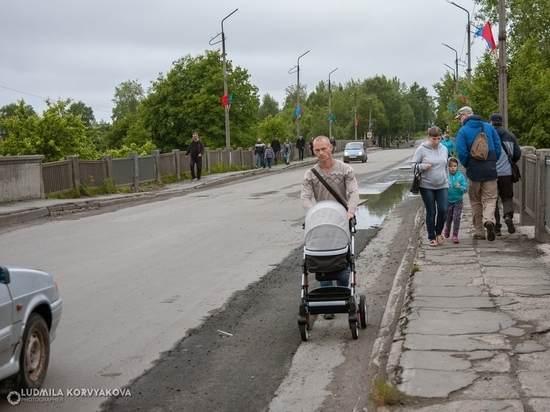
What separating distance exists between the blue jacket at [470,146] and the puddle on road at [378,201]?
15.2 ft

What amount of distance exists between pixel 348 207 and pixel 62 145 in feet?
108

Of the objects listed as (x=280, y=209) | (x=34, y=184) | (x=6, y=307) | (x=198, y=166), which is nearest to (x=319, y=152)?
(x=6, y=307)

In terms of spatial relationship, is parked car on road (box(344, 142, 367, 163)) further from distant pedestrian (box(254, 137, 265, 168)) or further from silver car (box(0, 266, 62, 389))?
silver car (box(0, 266, 62, 389))

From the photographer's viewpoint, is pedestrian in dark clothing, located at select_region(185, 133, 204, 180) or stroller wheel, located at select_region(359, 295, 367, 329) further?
pedestrian in dark clothing, located at select_region(185, 133, 204, 180)

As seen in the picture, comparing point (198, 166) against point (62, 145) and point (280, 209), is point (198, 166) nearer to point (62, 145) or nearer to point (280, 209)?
point (62, 145)

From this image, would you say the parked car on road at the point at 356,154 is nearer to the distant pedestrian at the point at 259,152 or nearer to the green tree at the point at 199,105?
the distant pedestrian at the point at 259,152

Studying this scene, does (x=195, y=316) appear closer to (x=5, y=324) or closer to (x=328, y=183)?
(x=328, y=183)

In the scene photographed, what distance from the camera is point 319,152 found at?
26.8 ft

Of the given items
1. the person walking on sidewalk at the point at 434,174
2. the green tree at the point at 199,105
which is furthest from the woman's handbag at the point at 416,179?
the green tree at the point at 199,105

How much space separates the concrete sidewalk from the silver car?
8.46ft

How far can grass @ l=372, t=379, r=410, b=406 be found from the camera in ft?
17.7

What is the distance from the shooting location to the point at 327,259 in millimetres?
7605

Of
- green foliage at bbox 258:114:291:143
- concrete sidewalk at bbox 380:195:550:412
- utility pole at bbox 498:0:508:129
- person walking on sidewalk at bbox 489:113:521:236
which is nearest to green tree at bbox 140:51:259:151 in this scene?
green foliage at bbox 258:114:291:143

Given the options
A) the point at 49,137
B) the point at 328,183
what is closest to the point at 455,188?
the point at 328,183
